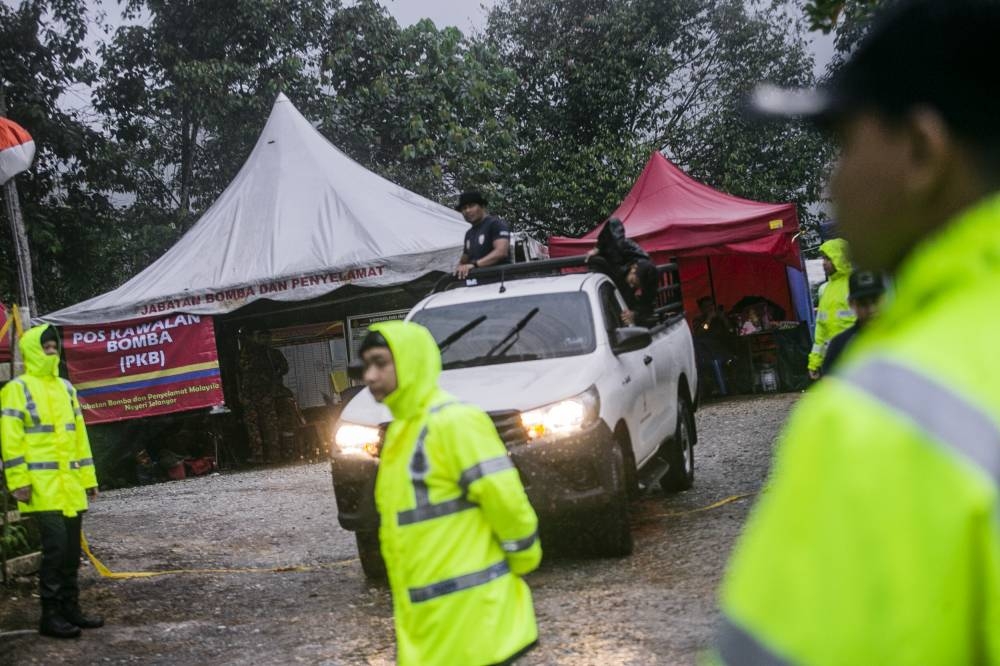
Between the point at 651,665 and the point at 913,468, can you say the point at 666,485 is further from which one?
the point at 913,468

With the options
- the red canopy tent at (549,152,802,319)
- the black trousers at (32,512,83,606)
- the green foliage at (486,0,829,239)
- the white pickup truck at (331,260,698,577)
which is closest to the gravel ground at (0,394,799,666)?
the black trousers at (32,512,83,606)

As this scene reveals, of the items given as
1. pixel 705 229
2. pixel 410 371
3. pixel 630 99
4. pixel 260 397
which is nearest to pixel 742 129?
pixel 630 99

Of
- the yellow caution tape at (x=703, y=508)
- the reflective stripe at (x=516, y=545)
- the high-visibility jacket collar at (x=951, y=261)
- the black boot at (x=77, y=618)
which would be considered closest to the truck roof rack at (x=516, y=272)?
the yellow caution tape at (x=703, y=508)

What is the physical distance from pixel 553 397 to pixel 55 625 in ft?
10.5

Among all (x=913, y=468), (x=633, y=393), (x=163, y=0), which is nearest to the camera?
(x=913, y=468)

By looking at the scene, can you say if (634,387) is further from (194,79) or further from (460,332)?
(194,79)

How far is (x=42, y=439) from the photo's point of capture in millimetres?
6637

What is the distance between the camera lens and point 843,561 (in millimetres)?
809

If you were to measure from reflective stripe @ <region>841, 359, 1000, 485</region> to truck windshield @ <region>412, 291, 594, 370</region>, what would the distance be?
6609 mm

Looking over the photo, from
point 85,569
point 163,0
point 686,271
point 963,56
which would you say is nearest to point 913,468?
point 963,56

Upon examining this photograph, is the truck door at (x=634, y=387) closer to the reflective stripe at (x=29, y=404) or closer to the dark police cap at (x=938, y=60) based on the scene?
the reflective stripe at (x=29, y=404)

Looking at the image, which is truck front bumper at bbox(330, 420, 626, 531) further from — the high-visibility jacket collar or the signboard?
the signboard

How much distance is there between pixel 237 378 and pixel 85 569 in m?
8.27

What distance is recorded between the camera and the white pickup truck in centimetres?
654
